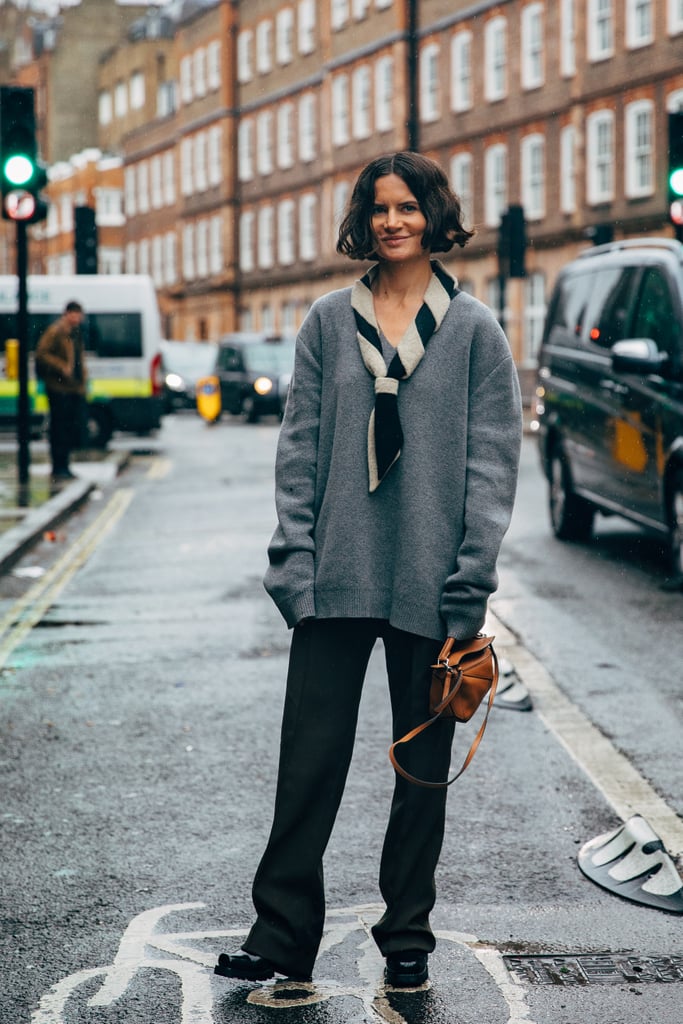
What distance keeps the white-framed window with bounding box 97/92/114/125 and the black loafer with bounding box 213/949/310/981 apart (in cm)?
9226

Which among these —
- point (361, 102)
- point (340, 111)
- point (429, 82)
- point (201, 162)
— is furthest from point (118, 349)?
point (201, 162)

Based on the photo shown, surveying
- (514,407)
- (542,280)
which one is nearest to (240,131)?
(542,280)

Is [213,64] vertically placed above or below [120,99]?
below

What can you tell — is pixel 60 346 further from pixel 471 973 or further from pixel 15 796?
pixel 471 973

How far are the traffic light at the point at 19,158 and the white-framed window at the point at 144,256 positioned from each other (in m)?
67.5

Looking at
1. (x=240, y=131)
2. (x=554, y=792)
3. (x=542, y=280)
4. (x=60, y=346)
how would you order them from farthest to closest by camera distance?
1. (x=240, y=131)
2. (x=542, y=280)
3. (x=60, y=346)
4. (x=554, y=792)

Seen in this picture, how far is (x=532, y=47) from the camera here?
157 feet

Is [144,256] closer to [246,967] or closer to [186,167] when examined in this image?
[186,167]

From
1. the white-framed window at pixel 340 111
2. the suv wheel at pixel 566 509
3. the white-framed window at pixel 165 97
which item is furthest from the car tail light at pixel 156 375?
Result: the white-framed window at pixel 165 97

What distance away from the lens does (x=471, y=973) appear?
154 inches

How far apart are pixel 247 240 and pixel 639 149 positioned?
29.9 m

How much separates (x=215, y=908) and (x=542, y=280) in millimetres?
43942

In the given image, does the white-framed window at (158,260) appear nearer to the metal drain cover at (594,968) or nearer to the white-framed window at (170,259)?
the white-framed window at (170,259)

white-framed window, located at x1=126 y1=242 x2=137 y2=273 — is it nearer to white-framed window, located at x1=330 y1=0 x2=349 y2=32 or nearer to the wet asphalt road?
white-framed window, located at x1=330 y1=0 x2=349 y2=32
